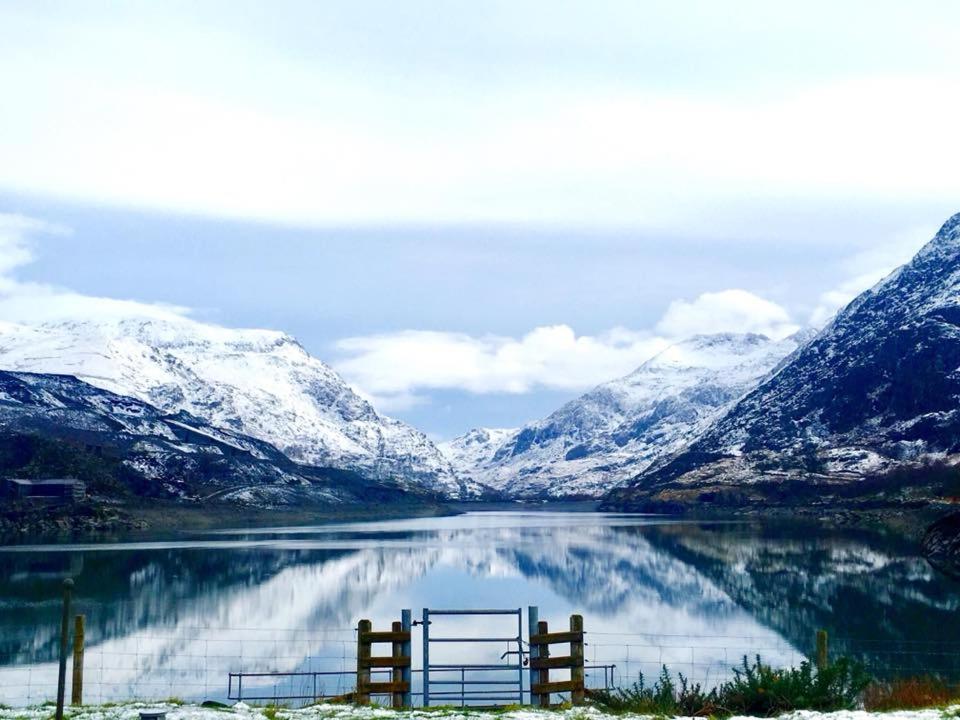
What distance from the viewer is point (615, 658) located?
50.3 metres

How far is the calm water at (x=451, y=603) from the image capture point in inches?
1955

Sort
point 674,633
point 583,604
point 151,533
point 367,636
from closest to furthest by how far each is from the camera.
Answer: point 367,636 → point 674,633 → point 583,604 → point 151,533

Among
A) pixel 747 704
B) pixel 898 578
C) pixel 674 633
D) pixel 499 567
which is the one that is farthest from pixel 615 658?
pixel 499 567

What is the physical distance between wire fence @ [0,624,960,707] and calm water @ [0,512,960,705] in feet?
0.56

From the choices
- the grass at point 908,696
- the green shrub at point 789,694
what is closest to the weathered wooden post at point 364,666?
the green shrub at point 789,694

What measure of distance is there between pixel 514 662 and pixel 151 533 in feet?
526

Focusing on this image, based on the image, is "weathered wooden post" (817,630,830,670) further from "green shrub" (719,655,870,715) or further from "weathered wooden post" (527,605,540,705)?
"weathered wooden post" (527,605,540,705)

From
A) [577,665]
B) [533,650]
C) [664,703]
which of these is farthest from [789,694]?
[533,650]

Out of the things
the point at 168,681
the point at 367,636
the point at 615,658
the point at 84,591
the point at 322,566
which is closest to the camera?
the point at 367,636

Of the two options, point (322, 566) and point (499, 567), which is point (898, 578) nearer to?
point (499, 567)

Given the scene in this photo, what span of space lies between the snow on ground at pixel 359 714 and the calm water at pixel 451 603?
45.7ft

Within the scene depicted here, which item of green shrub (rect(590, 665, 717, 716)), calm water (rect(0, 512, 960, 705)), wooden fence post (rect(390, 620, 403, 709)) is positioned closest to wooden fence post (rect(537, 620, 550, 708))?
green shrub (rect(590, 665, 717, 716))

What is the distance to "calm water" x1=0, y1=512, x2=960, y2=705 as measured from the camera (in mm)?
49656

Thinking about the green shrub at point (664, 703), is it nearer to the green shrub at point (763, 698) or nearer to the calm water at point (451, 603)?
the green shrub at point (763, 698)
